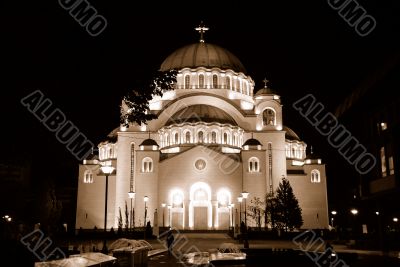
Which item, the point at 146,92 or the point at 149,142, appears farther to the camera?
the point at 149,142

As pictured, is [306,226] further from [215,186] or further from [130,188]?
[130,188]

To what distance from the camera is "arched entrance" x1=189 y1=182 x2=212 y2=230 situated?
1770 inches

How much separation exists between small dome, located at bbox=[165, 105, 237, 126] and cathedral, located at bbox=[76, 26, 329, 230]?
104mm

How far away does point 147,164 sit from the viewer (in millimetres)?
47031

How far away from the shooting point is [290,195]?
137ft

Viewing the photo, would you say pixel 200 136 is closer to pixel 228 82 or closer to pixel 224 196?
pixel 224 196

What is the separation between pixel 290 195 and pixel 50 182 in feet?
67.7

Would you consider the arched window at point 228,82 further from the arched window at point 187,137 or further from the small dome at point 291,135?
the small dome at point 291,135

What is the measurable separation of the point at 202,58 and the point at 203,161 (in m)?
14.8

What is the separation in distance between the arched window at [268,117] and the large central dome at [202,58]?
23.1 feet

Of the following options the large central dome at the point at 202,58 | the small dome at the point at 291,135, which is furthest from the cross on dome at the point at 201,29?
the small dome at the point at 291,135

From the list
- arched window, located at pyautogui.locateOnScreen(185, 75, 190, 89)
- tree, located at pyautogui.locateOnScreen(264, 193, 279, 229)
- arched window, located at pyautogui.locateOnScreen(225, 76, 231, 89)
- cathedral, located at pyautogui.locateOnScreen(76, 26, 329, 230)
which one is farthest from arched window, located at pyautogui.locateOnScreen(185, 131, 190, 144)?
tree, located at pyautogui.locateOnScreen(264, 193, 279, 229)

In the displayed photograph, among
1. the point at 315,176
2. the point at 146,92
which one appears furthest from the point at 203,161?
the point at 146,92

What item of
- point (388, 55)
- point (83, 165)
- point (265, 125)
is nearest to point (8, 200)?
point (83, 165)
